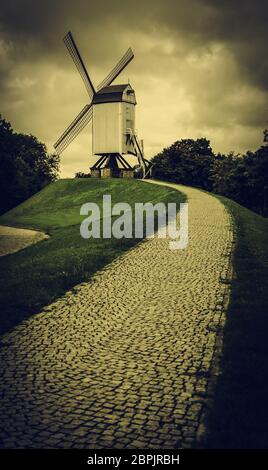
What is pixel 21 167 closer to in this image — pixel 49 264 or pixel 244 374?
pixel 49 264

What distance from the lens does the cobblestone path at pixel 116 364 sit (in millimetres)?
5707

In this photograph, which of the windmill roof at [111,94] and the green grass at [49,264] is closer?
the green grass at [49,264]

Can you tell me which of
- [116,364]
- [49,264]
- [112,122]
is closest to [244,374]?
[116,364]

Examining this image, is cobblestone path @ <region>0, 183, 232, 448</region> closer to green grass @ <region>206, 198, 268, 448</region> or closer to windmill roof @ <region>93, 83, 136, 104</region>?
green grass @ <region>206, 198, 268, 448</region>

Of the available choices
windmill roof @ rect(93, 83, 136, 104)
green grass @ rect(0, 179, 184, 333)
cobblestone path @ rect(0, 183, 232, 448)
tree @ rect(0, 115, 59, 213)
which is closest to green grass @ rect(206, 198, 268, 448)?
cobblestone path @ rect(0, 183, 232, 448)

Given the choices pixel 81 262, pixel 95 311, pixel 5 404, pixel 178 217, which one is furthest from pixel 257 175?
pixel 5 404

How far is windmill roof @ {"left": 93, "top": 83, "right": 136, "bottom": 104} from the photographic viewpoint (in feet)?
174

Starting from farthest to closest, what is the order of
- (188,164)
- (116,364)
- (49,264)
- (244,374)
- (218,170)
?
(188,164) → (218,170) → (49,264) → (116,364) → (244,374)

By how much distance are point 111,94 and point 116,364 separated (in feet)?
164

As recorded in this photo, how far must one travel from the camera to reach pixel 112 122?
2121 inches

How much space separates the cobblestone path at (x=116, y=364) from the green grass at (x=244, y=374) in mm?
295

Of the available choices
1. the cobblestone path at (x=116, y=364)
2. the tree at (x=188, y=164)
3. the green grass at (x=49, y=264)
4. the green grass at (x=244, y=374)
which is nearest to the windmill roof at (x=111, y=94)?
the green grass at (x=49, y=264)

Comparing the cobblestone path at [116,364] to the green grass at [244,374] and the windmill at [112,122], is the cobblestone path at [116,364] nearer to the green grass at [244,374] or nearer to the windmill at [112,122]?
the green grass at [244,374]
